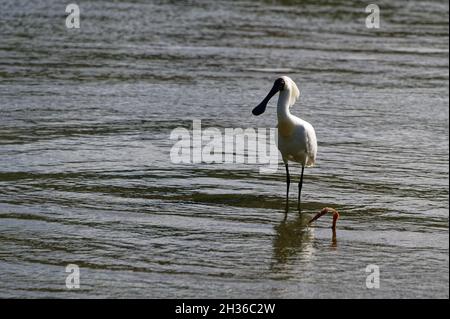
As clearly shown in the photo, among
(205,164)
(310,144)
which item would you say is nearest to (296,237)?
(310,144)

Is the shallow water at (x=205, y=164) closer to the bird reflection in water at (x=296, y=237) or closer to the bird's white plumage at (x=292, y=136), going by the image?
the bird reflection in water at (x=296, y=237)

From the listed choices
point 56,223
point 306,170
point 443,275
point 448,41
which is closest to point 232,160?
point 306,170

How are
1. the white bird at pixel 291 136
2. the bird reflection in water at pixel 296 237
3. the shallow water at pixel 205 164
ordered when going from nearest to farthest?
the shallow water at pixel 205 164 < the bird reflection in water at pixel 296 237 < the white bird at pixel 291 136

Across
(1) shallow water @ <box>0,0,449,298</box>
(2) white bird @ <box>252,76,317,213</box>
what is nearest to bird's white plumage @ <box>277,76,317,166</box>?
(2) white bird @ <box>252,76,317,213</box>

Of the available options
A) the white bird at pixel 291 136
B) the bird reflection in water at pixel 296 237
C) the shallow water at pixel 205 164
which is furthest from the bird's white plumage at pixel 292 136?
the bird reflection in water at pixel 296 237

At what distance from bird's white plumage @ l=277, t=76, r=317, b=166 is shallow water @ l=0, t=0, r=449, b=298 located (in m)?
0.42

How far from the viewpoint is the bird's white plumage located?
1188 cm

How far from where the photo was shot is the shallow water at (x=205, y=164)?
9.38 metres

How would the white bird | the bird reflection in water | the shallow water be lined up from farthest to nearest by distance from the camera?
the white bird → the bird reflection in water → the shallow water

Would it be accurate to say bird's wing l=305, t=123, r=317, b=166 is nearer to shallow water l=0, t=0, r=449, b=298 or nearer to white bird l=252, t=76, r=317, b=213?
white bird l=252, t=76, r=317, b=213

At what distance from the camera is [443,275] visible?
9.46 m

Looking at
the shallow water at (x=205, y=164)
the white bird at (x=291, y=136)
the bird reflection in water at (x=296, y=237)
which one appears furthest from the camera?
the white bird at (x=291, y=136)

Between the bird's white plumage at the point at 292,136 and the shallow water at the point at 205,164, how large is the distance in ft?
1.39

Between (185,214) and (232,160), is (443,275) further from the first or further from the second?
(232,160)
